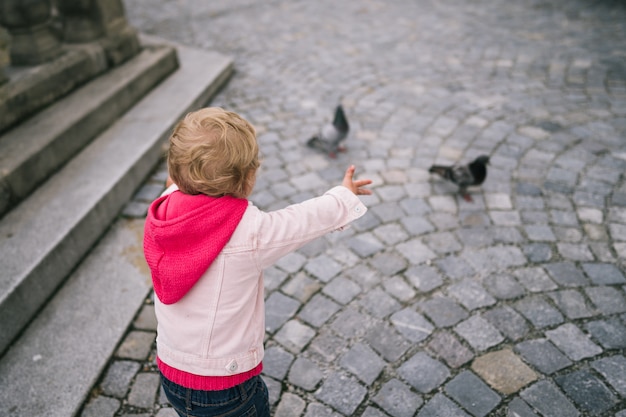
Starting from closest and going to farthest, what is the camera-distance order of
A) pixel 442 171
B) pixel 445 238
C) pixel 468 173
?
pixel 445 238, pixel 468 173, pixel 442 171

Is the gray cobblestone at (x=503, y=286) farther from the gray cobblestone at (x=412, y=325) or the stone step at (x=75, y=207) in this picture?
the stone step at (x=75, y=207)

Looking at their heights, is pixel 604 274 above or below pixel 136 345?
above

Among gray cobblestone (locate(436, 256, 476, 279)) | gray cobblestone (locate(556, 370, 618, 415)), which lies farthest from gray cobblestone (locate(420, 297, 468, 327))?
gray cobblestone (locate(556, 370, 618, 415))

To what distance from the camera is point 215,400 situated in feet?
5.52

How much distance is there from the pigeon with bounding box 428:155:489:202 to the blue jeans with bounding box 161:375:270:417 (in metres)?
2.40

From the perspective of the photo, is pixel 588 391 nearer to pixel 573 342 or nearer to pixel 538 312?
pixel 573 342

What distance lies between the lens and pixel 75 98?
175 inches

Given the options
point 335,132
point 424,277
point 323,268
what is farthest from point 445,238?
point 335,132

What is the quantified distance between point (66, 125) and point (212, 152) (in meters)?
3.16

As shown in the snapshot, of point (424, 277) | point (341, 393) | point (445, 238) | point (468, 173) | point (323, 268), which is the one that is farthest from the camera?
point (468, 173)

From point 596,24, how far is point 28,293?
8.01 m

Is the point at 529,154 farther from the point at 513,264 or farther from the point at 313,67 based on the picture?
the point at 313,67

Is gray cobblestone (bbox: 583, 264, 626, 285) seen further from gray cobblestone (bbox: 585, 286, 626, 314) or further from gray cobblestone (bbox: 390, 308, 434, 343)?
gray cobblestone (bbox: 390, 308, 434, 343)

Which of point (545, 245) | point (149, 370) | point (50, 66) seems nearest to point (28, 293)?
point (149, 370)
